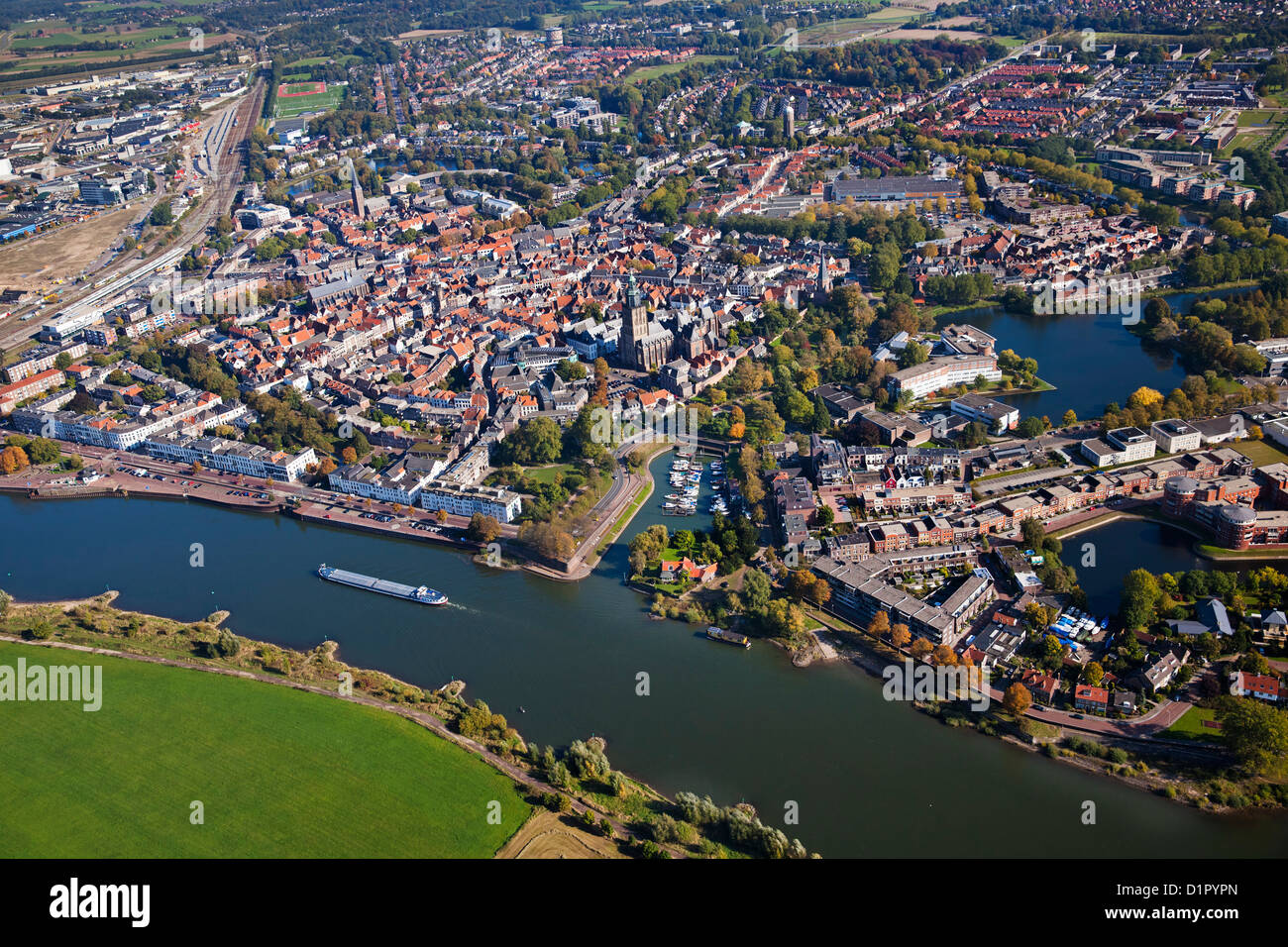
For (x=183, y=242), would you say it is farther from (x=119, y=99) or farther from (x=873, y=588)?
(x=873, y=588)

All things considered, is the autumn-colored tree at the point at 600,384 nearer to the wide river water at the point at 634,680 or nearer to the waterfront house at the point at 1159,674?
the wide river water at the point at 634,680

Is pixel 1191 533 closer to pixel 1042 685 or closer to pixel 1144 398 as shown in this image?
pixel 1144 398

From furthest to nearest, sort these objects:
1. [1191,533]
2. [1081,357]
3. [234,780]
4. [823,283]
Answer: [823,283] → [1081,357] → [1191,533] → [234,780]

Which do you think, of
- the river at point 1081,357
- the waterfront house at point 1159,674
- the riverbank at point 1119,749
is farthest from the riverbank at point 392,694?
the river at point 1081,357

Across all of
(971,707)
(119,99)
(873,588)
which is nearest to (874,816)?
(971,707)

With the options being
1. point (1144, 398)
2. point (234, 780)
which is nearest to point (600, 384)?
point (1144, 398)

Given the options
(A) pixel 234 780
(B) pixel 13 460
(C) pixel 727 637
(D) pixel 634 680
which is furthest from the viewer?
(B) pixel 13 460
